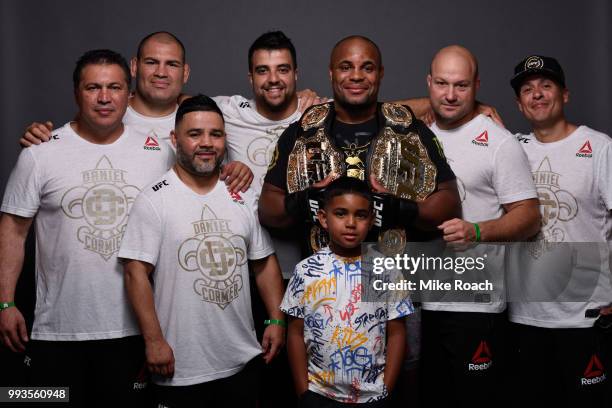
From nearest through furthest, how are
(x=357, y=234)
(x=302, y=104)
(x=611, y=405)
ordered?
(x=357, y=234), (x=302, y=104), (x=611, y=405)

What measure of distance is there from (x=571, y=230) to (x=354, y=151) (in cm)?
113

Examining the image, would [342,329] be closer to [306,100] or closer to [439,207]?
[439,207]

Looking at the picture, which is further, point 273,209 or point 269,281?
point 269,281

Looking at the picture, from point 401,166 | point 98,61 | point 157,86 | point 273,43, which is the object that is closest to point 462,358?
point 401,166

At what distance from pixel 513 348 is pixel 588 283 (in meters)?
0.54

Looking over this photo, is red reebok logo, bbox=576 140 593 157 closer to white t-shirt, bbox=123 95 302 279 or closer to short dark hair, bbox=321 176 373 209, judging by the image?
short dark hair, bbox=321 176 373 209

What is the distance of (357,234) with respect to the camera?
307 cm

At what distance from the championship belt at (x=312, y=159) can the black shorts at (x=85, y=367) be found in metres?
1.00

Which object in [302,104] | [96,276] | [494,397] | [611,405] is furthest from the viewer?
[611,405]

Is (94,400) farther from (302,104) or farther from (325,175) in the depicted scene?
(302,104)

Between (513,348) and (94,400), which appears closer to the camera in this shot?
(94,400)

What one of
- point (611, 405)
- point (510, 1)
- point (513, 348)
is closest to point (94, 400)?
point (513, 348)

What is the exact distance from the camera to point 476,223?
11.3ft

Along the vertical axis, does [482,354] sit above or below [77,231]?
below
